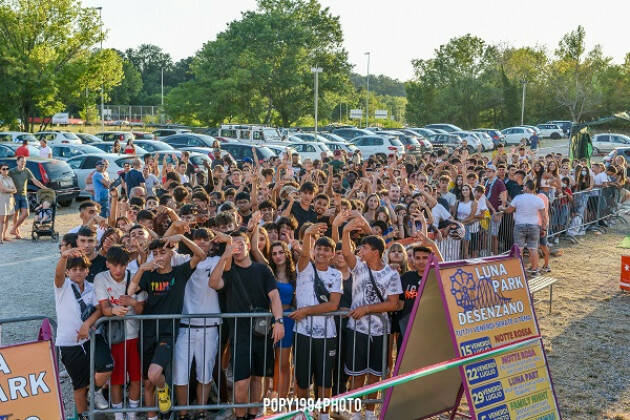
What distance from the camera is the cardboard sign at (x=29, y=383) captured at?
13.9 feet

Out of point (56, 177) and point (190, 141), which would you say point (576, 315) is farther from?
point (190, 141)

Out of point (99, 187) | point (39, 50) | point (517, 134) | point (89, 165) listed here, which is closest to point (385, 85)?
point (517, 134)

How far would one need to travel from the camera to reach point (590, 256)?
565 inches

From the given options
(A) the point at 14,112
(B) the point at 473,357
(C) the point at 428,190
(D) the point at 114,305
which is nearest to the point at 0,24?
(A) the point at 14,112

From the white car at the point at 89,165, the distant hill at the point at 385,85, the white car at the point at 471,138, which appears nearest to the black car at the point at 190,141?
the white car at the point at 89,165

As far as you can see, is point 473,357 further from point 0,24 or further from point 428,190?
point 0,24

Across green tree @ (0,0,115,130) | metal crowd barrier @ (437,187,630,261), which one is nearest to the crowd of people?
metal crowd barrier @ (437,187,630,261)

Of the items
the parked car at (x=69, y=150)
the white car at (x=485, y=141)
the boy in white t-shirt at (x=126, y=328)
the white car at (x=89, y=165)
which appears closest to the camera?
the boy in white t-shirt at (x=126, y=328)

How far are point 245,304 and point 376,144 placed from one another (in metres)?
28.8

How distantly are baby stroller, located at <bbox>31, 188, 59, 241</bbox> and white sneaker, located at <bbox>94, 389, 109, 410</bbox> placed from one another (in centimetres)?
953

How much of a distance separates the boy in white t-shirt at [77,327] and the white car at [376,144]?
27.9 m

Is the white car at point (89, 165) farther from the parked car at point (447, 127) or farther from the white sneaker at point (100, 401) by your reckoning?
the parked car at point (447, 127)

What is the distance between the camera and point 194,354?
6.01 metres

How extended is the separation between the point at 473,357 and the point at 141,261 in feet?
11.5
